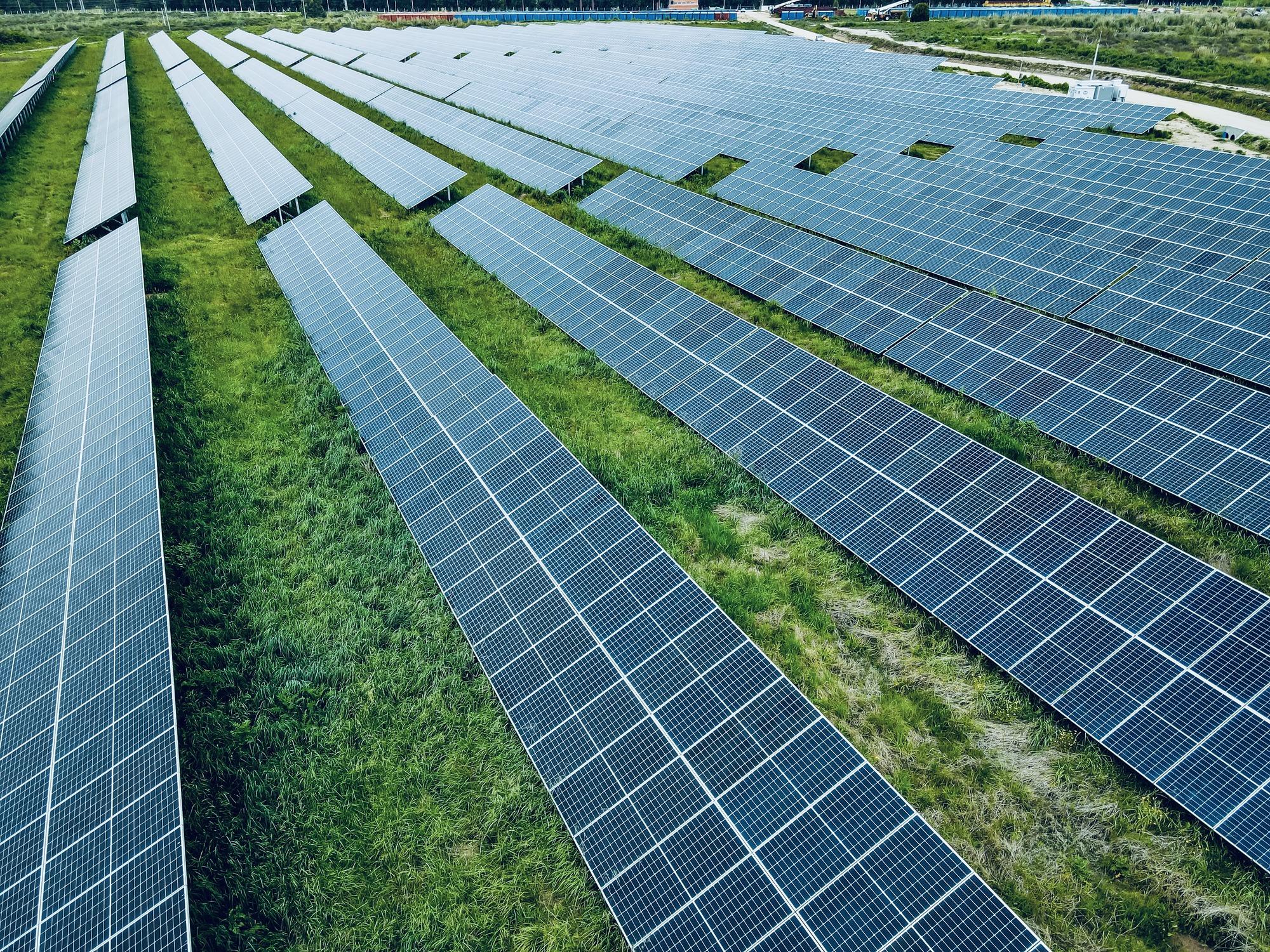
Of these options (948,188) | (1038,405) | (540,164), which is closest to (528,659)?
(1038,405)

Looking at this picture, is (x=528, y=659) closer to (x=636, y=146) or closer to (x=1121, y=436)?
(x=1121, y=436)

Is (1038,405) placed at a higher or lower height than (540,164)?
lower

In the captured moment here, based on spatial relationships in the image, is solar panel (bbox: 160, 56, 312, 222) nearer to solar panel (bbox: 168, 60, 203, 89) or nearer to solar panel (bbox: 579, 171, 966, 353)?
solar panel (bbox: 168, 60, 203, 89)

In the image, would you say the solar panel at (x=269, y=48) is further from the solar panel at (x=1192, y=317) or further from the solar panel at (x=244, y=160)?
the solar panel at (x=1192, y=317)

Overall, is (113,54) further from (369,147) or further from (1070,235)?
(1070,235)

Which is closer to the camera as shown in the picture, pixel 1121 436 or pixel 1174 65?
pixel 1121 436

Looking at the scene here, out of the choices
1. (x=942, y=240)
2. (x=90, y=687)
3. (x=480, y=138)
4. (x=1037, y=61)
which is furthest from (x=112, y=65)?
(x=90, y=687)
